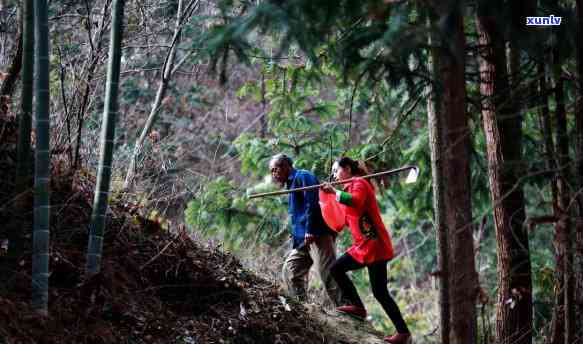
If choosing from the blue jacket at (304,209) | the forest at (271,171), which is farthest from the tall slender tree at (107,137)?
the blue jacket at (304,209)

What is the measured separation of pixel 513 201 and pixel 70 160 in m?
4.11

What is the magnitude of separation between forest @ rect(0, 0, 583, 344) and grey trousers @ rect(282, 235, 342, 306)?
0.12 meters

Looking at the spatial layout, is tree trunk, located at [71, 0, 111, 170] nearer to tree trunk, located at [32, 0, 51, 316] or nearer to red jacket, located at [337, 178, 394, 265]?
tree trunk, located at [32, 0, 51, 316]

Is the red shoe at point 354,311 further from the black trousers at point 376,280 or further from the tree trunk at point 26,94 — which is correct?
the tree trunk at point 26,94

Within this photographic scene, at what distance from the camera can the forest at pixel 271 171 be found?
191 inches

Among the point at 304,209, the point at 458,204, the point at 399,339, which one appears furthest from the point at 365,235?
the point at 458,204

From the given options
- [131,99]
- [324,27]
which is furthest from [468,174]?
[131,99]

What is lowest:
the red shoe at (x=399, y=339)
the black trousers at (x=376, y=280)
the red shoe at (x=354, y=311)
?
the red shoe at (x=399, y=339)

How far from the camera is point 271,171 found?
7.52 m

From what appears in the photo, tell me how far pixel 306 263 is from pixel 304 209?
0.61m

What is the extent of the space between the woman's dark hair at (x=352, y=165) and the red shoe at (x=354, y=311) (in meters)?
1.41

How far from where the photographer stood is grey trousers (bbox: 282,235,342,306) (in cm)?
748

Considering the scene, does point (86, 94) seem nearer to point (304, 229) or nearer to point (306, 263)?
point (304, 229)

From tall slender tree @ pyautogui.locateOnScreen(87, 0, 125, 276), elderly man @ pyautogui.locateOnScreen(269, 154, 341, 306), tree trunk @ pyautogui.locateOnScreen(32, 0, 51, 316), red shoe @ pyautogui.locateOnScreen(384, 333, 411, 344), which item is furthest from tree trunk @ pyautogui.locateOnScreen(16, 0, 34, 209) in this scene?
red shoe @ pyautogui.locateOnScreen(384, 333, 411, 344)
